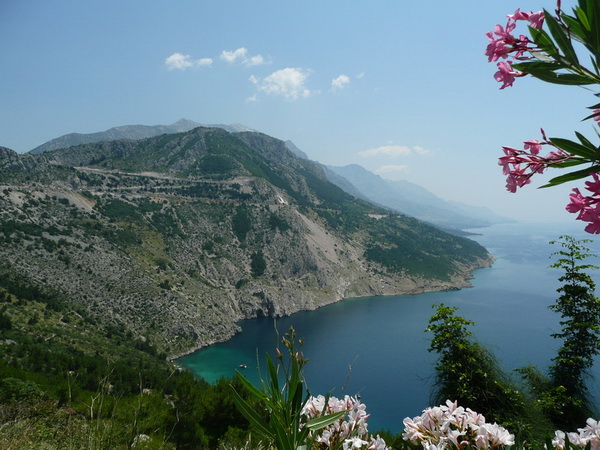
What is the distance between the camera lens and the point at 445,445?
172 centimetres

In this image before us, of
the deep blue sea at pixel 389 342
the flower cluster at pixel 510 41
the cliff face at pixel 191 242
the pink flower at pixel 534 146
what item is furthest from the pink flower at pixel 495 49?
the cliff face at pixel 191 242

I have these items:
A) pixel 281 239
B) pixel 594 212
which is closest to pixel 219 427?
pixel 594 212

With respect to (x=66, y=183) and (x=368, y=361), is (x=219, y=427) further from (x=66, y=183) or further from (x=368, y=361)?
(x=66, y=183)

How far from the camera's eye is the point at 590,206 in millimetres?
1239

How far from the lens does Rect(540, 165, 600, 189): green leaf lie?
3.87 ft

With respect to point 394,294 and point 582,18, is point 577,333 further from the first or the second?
point 394,294

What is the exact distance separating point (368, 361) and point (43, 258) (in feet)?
169

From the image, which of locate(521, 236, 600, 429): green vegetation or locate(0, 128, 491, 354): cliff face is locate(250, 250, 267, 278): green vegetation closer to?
locate(0, 128, 491, 354): cliff face

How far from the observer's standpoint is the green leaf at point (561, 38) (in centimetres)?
123

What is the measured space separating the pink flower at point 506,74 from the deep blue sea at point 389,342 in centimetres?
2511

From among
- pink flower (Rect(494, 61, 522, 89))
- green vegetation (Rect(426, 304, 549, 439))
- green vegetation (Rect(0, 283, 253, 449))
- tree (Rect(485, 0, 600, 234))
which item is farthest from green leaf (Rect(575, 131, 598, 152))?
green vegetation (Rect(426, 304, 549, 439))

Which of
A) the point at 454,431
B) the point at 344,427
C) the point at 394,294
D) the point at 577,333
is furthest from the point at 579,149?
the point at 394,294

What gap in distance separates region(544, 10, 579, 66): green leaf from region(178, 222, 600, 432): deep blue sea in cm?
2540

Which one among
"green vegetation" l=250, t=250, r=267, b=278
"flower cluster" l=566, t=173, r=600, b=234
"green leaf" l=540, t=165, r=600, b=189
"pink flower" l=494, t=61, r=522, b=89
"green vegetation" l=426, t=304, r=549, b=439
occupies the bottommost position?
"green vegetation" l=250, t=250, r=267, b=278
